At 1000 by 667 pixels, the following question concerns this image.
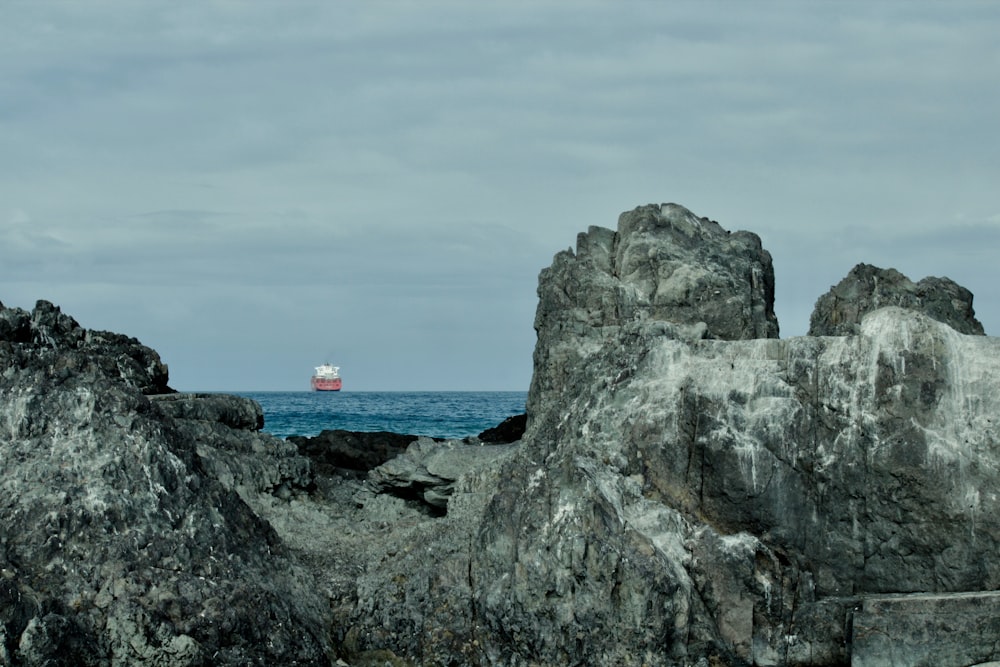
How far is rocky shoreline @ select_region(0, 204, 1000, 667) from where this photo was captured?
55.6ft

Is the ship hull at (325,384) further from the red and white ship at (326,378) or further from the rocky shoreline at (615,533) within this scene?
the rocky shoreline at (615,533)

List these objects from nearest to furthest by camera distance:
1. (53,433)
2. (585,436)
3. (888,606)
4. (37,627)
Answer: (37,627), (888,606), (53,433), (585,436)

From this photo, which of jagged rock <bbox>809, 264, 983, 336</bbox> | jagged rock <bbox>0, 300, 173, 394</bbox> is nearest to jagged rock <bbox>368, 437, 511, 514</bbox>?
jagged rock <bbox>0, 300, 173, 394</bbox>

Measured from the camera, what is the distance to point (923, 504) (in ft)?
59.5

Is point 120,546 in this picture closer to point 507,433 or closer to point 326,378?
point 507,433

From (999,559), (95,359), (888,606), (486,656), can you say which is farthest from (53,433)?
(999,559)

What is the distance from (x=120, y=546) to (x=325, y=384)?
13136 cm

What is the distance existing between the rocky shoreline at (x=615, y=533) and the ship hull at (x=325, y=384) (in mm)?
127539

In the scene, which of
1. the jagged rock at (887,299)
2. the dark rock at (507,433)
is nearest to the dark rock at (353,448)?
the dark rock at (507,433)

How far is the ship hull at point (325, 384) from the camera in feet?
483

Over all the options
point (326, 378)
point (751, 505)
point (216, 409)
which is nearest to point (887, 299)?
point (751, 505)

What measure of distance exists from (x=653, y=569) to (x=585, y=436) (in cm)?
302

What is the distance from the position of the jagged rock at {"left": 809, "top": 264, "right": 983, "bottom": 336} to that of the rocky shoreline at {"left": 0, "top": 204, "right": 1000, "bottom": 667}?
10078mm

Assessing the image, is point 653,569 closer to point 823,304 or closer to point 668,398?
point 668,398
